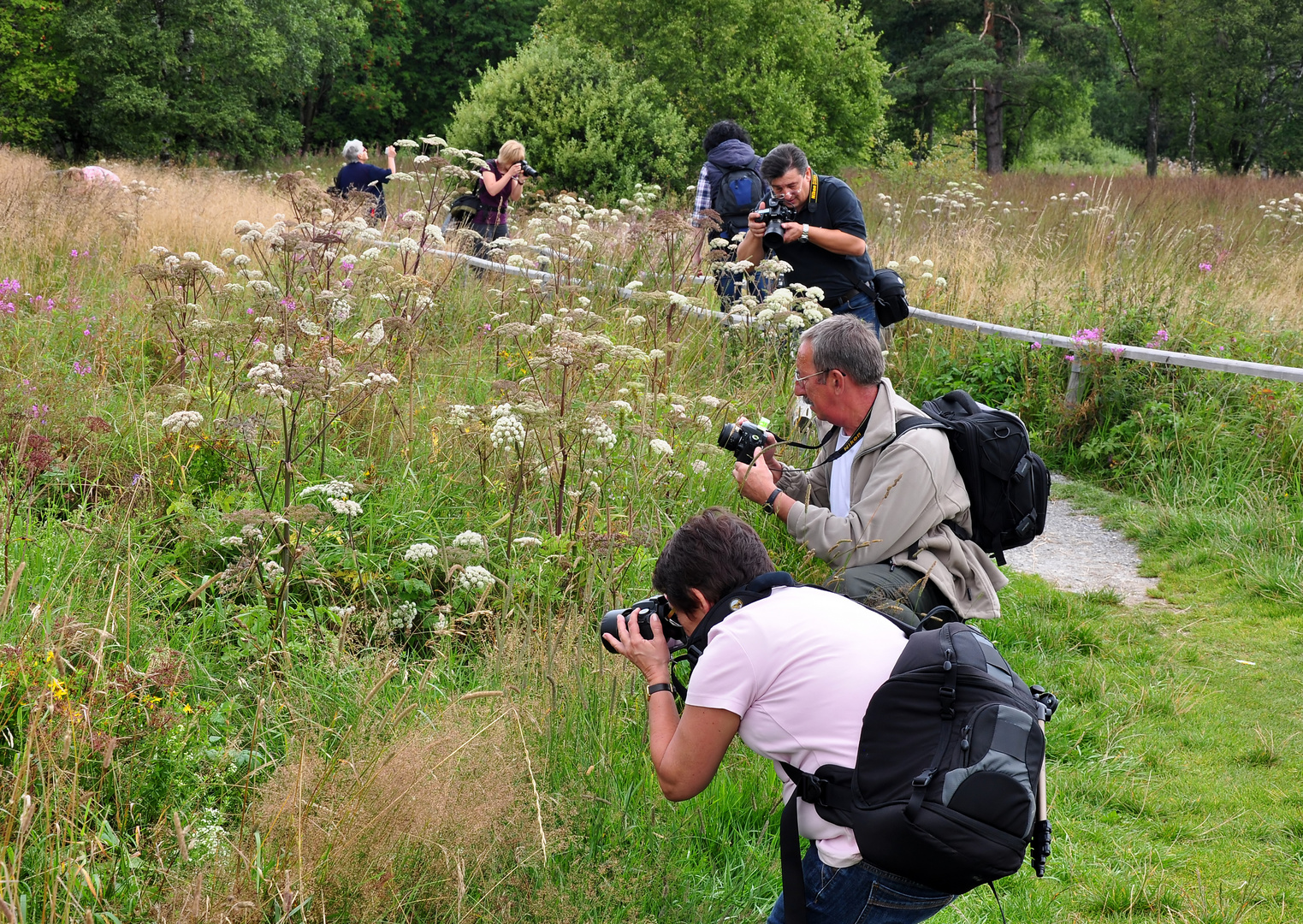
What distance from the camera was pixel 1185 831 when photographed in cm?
371

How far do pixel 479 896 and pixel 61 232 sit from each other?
22.3ft

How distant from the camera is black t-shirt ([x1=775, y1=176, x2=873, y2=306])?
6.22m

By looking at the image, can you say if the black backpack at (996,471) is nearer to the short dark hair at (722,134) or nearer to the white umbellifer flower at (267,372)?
the white umbellifer flower at (267,372)

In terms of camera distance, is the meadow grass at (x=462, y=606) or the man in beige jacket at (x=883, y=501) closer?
the meadow grass at (x=462, y=606)

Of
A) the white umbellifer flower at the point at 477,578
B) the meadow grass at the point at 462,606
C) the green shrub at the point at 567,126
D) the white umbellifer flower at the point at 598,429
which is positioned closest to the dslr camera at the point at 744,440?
the meadow grass at the point at 462,606

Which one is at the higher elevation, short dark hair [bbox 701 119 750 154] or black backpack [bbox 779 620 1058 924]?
short dark hair [bbox 701 119 750 154]

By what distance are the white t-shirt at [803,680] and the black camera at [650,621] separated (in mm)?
282

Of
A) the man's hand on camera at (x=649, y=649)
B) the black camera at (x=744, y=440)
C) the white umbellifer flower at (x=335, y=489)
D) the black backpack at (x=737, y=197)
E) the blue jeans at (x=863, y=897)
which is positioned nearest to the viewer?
the blue jeans at (x=863, y=897)

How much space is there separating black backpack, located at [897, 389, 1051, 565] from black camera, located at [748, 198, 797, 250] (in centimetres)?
259

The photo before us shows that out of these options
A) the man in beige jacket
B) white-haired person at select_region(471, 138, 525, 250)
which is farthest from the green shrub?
the man in beige jacket

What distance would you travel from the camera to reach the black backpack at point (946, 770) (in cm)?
201

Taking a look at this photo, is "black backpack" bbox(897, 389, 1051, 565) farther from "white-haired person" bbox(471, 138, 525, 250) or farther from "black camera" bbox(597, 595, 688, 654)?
"white-haired person" bbox(471, 138, 525, 250)

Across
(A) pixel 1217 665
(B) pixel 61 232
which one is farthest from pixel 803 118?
(A) pixel 1217 665

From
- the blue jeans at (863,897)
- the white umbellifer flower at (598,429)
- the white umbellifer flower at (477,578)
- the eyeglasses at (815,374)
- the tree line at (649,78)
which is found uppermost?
the tree line at (649,78)
